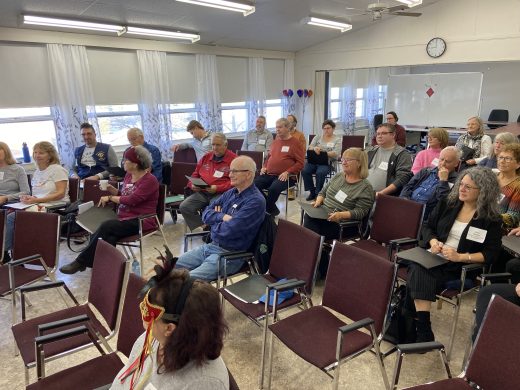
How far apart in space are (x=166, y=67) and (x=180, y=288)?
5670 mm

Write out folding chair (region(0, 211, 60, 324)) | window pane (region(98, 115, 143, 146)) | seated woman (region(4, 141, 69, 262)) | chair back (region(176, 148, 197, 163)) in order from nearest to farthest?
1. folding chair (region(0, 211, 60, 324))
2. seated woman (region(4, 141, 69, 262))
3. chair back (region(176, 148, 197, 163))
4. window pane (region(98, 115, 143, 146))

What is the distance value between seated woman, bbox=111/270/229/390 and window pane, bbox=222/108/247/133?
6.39 meters

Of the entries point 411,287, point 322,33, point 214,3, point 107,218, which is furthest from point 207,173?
point 322,33

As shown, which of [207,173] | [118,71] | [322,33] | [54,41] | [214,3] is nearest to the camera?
[207,173]

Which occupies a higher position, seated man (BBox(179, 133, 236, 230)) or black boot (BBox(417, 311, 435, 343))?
seated man (BBox(179, 133, 236, 230))

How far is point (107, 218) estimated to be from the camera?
3170 mm

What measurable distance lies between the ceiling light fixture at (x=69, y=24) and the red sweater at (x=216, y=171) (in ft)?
7.92

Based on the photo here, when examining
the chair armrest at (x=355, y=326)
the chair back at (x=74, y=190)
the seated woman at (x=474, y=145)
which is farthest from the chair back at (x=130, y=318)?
the seated woman at (x=474, y=145)

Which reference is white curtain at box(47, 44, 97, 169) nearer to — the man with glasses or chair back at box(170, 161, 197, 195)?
chair back at box(170, 161, 197, 195)

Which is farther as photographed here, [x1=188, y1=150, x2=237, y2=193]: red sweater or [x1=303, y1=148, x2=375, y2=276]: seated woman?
[x1=188, y1=150, x2=237, y2=193]: red sweater

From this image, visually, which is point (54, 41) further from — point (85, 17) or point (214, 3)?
point (214, 3)

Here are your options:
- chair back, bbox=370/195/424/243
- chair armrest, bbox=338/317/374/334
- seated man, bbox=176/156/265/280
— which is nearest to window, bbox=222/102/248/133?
seated man, bbox=176/156/265/280

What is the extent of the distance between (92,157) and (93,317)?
293 cm

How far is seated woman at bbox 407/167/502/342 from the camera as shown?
6.84 feet
